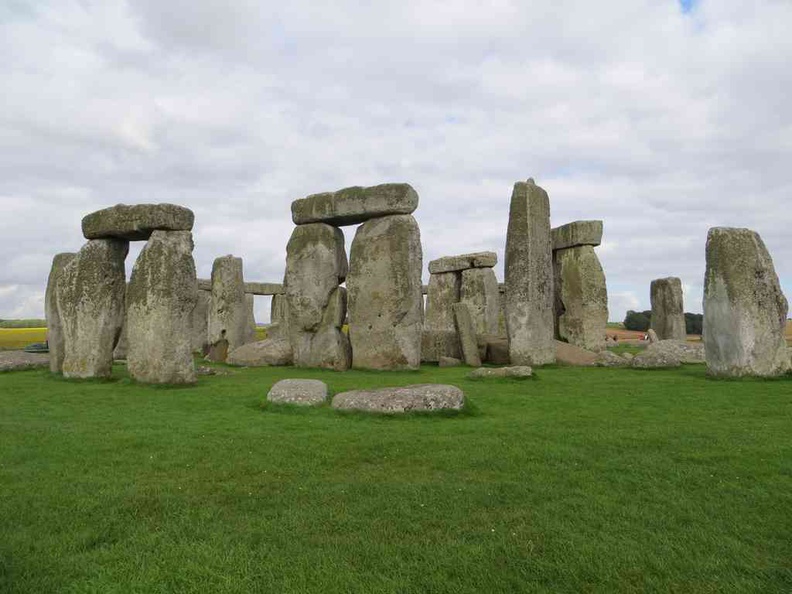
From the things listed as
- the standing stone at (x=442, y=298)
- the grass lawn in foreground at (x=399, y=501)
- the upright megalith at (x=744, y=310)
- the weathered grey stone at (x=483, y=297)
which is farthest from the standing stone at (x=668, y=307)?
the grass lawn in foreground at (x=399, y=501)

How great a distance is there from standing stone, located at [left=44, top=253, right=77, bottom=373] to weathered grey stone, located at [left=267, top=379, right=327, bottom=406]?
654 centimetres

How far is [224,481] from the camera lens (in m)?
4.46

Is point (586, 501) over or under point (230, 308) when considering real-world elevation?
under

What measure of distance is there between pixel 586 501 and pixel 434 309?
64.4ft

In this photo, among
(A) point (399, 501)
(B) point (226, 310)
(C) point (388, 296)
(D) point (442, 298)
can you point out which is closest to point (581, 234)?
(D) point (442, 298)

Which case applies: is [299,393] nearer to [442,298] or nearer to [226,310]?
[226,310]

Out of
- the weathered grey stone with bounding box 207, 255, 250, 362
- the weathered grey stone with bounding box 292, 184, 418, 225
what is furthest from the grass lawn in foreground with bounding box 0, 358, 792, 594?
the weathered grey stone with bounding box 207, 255, 250, 362

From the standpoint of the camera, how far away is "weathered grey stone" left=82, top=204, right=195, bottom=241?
10.3m

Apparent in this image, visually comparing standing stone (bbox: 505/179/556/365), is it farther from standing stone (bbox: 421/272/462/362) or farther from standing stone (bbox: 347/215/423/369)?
standing stone (bbox: 421/272/462/362)

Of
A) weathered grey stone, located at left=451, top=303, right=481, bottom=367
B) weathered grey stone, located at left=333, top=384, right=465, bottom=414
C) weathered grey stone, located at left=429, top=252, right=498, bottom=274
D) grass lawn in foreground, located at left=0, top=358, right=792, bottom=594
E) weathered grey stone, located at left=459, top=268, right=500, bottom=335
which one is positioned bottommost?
grass lawn in foreground, located at left=0, top=358, right=792, bottom=594

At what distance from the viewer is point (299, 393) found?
7695 mm

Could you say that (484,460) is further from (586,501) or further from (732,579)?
(732,579)

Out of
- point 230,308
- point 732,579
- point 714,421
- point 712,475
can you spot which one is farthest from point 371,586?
point 230,308

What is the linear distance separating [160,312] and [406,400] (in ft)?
17.3
